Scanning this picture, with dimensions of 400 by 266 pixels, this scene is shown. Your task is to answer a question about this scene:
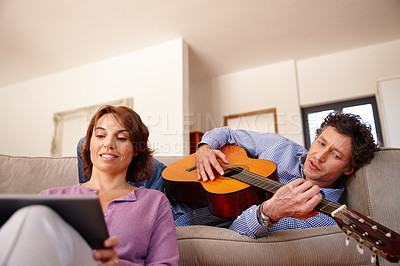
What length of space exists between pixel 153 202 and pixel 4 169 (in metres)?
1.16

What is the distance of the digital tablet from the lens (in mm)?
586

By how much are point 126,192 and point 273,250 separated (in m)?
0.60

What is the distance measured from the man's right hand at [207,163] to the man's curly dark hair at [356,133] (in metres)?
0.61

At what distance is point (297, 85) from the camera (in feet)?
15.3

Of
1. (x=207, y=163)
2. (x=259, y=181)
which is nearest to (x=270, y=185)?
(x=259, y=181)

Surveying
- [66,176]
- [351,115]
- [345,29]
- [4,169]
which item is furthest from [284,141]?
[345,29]

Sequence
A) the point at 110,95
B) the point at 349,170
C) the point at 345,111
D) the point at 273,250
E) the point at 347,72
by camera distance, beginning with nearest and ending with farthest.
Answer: the point at 273,250 → the point at 349,170 → the point at 345,111 → the point at 347,72 → the point at 110,95

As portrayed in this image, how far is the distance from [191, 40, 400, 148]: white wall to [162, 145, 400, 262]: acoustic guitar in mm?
3113

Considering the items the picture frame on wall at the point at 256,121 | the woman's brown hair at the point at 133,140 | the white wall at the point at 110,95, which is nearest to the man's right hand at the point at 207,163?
the woman's brown hair at the point at 133,140

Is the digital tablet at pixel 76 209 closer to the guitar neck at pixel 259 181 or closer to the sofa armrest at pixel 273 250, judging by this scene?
the sofa armrest at pixel 273 250

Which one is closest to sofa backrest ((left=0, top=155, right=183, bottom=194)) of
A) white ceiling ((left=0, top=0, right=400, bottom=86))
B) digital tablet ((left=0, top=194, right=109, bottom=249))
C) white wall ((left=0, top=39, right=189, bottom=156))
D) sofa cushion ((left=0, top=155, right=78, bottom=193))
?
sofa cushion ((left=0, top=155, right=78, bottom=193))

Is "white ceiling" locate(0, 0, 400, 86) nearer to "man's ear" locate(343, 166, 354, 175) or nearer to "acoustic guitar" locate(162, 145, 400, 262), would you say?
"acoustic guitar" locate(162, 145, 400, 262)

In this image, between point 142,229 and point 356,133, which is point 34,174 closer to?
point 142,229

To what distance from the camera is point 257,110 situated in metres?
4.83
